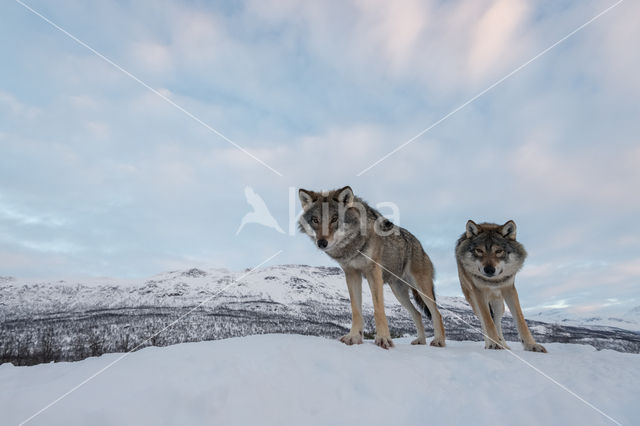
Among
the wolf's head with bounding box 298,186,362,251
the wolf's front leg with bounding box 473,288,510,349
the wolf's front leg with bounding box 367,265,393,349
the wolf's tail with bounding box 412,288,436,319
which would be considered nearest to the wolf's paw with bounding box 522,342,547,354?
the wolf's front leg with bounding box 473,288,510,349

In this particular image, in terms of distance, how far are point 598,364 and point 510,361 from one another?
144cm

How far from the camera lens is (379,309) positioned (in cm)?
726

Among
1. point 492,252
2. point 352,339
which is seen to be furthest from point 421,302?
point 352,339

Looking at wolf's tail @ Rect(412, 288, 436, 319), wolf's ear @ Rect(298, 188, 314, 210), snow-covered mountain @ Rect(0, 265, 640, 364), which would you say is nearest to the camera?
wolf's ear @ Rect(298, 188, 314, 210)

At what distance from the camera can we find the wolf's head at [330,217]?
777cm

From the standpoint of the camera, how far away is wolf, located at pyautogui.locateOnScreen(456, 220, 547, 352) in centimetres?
814

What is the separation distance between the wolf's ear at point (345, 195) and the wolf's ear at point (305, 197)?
727 millimetres

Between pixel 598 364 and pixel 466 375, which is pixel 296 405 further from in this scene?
pixel 598 364

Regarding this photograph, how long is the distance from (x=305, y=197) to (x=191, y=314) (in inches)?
832

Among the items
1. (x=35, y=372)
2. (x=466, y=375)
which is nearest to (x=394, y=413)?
(x=466, y=375)

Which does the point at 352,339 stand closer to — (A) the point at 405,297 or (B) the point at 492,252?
(A) the point at 405,297

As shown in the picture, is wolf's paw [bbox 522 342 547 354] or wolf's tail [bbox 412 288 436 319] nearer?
wolf's paw [bbox 522 342 547 354]

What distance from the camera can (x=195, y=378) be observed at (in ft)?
13.6

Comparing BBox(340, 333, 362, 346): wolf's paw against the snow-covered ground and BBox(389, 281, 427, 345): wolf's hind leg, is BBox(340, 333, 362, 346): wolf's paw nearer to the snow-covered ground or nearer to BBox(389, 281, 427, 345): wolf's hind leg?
the snow-covered ground
